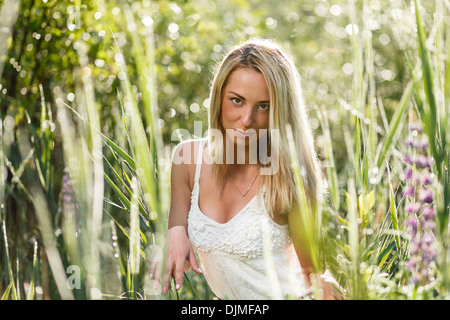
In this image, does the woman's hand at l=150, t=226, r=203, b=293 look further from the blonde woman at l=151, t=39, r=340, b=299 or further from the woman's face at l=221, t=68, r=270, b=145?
the woman's face at l=221, t=68, r=270, b=145

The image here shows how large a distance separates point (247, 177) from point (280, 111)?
296 millimetres

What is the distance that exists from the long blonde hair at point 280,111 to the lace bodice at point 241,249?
67mm

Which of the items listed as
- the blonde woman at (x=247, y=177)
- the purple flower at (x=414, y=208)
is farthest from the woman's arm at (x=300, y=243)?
the purple flower at (x=414, y=208)

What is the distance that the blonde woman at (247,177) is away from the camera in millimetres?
1388

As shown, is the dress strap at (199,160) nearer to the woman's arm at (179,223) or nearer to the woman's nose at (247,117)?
the woman's arm at (179,223)

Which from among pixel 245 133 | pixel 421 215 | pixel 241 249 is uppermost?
pixel 245 133

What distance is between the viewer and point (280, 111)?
1378mm

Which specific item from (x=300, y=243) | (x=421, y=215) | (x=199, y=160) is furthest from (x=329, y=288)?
(x=199, y=160)

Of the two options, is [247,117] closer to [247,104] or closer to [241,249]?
[247,104]

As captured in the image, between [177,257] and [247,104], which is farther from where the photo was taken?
[247,104]

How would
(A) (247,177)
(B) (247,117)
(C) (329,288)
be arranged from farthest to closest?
(A) (247,177)
(B) (247,117)
(C) (329,288)

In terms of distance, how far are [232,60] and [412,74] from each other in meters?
0.63

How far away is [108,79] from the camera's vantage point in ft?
8.34

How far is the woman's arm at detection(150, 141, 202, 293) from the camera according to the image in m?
1.15
